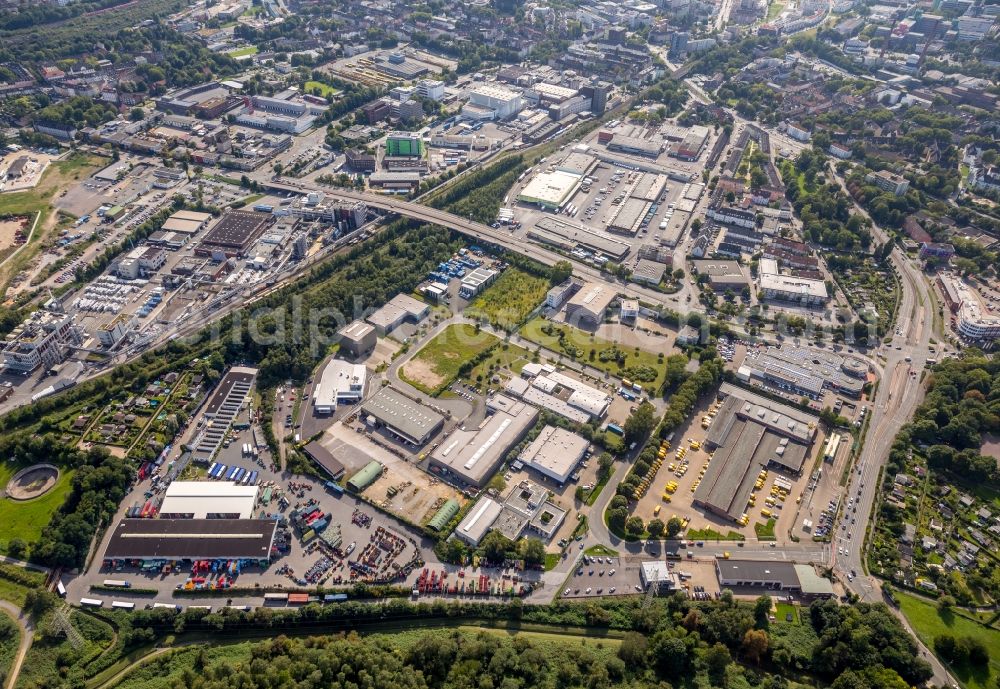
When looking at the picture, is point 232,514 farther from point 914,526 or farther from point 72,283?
point 914,526

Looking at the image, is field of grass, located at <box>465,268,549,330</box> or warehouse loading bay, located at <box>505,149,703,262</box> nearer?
field of grass, located at <box>465,268,549,330</box>

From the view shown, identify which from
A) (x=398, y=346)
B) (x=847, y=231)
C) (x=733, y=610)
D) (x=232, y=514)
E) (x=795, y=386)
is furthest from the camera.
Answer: (x=847, y=231)

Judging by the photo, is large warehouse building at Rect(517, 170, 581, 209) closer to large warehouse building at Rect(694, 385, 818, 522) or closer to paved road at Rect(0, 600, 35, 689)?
large warehouse building at Rect(694, 385, 818, 522)

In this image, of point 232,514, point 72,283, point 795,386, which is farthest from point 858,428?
point 72,283

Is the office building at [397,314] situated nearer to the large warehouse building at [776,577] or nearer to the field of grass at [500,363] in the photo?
the field of grass at [500,363]

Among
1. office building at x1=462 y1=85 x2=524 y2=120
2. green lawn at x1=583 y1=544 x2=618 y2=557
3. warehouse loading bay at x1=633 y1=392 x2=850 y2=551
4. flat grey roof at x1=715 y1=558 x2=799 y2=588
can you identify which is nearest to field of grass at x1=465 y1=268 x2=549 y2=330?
warehouse loading bay at x1=633 y1=392 x2=850 y2=551

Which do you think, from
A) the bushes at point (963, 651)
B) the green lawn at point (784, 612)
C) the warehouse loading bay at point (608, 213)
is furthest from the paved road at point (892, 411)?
the warehouse loading bay at point (608, 213)
